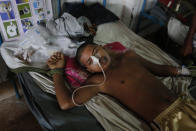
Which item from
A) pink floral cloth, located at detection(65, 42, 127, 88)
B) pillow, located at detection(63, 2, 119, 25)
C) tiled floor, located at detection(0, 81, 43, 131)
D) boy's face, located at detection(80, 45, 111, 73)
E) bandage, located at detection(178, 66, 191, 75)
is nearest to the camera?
boy's face, located at detection(80, 45, 111, 73)

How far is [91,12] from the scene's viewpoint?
1.77 metres

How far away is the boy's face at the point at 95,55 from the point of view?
1119 millimetres

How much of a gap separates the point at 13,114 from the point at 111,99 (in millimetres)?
964

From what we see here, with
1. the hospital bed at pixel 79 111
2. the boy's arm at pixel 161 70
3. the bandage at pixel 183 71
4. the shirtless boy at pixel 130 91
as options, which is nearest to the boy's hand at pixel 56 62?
the shirtless boy at pixel 130 91

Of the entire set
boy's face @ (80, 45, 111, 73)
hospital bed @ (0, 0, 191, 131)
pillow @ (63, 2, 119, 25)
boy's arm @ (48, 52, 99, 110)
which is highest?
pillow @ (63, 2, 119, 25)

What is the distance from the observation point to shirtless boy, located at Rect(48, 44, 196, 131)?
1.00 m

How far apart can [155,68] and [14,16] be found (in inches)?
47.9

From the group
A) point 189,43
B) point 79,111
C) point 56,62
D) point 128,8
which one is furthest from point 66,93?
point 128,8

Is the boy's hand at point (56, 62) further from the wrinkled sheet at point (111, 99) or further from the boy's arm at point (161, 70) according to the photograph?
the boy's arm at point (161, 70)

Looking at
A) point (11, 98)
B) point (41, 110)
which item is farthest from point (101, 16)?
point (11, 98)

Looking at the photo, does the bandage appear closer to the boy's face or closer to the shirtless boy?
the shirtless boy

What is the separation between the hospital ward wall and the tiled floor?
1.46 meters

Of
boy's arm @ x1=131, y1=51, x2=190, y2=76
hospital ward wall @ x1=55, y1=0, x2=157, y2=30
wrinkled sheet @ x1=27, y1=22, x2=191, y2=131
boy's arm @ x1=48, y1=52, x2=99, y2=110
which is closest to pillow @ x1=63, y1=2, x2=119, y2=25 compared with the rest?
wrinkled sheet @ x1=27, y1=22, x2=191, y2=131

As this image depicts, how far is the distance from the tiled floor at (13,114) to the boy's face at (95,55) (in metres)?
0.78
